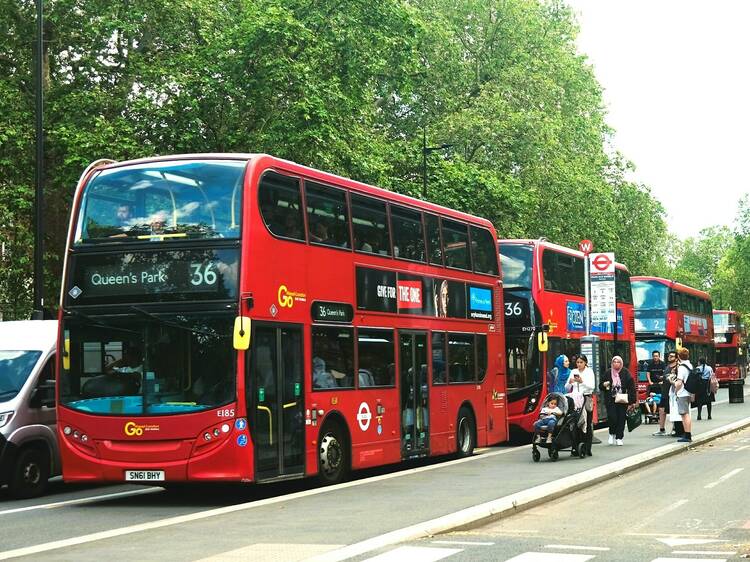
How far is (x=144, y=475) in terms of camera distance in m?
14.3

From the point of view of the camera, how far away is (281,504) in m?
13.6

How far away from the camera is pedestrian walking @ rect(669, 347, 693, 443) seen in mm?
23503

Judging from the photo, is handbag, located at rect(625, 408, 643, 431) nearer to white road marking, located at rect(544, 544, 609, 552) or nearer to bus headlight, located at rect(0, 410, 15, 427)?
bus headlight, located at rect(0, 410, 15, 427)

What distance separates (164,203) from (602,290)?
36.0 feet

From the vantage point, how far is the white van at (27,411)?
52.4ft

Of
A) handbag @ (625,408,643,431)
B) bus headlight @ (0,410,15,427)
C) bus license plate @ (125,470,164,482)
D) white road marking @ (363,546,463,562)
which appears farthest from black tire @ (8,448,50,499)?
handbag @ (625,408,643,431)

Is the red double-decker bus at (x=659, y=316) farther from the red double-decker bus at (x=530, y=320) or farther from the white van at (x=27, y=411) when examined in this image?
the white van at (x=27, y=411)

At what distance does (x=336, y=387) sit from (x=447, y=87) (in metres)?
33.1

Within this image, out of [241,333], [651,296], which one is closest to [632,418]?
[241,333]

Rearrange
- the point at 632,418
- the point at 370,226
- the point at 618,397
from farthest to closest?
1. the point at 632,418
2. the point at 618,397
3. the point at 370,226

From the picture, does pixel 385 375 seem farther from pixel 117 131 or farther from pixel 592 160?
pixel 592 160

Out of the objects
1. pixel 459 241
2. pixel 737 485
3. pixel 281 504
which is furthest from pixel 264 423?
pixel 459 241

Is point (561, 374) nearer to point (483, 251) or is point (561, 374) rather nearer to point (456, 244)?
point (483, 251)

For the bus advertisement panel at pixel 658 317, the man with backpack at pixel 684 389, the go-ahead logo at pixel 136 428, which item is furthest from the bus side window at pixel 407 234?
the bus advertisement panel at pixel 658 317
